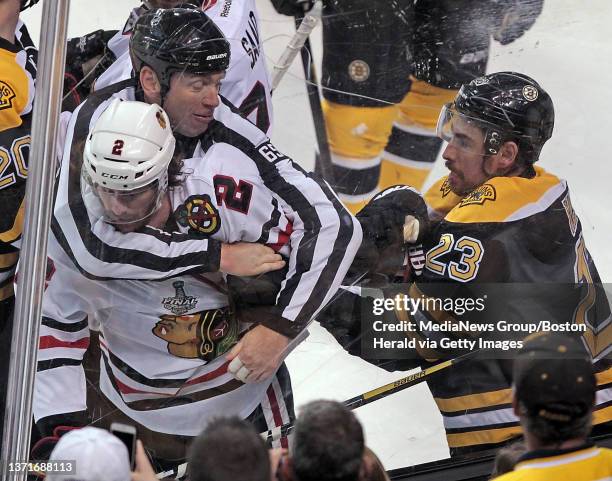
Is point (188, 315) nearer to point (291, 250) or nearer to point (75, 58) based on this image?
point (291, 250)

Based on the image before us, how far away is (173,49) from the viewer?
1953 mm

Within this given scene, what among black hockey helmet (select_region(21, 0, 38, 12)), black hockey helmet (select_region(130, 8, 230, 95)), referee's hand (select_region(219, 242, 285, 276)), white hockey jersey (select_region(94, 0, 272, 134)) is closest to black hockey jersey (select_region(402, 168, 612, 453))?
referee's hand (select_region(219, 242, 285, 276))

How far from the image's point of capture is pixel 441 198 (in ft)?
6.95

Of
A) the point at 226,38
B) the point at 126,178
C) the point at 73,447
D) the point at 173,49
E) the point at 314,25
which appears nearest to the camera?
the point at 73,447

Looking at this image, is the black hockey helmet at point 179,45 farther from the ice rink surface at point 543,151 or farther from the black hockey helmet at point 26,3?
the black hockey helmet at point 26,3

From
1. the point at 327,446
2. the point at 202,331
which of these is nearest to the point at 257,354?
the point at 202,331

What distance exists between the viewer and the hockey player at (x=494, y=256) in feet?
6.65

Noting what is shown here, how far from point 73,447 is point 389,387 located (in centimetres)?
88

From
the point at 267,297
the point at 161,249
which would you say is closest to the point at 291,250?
the point at 267,297

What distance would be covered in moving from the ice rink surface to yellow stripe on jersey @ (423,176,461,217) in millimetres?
36

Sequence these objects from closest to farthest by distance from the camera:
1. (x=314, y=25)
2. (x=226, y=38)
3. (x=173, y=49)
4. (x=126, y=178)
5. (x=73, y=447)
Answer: (x=73, y=447) → (x=126, y=178) → (x=173, y=49) → (x=226, y=38) → (x=314, y=25)

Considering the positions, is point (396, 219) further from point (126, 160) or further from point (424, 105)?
point (126, 160)

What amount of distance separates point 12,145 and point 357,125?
28.9 inches

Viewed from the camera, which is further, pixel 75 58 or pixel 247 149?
pixel 75 58
